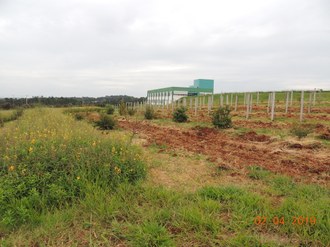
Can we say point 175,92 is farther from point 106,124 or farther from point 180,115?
point 106,124

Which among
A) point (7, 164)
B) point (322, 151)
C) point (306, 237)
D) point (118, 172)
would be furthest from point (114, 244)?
point (322, 151)

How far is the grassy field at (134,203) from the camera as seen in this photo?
217cm

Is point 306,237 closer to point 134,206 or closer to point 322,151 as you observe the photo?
point 134,206

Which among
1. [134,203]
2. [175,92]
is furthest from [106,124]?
[175,92]

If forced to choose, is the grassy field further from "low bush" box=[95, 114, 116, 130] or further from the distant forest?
the distant forest

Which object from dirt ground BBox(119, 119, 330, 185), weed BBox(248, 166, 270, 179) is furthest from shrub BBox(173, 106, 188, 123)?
weed BBox(248, 166, 270, 179)

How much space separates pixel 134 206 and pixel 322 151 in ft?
16.3

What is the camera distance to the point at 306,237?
2.07 metres

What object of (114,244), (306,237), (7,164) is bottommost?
(114,244)

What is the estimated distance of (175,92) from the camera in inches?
1389

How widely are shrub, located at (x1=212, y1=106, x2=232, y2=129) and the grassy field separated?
630 cm
